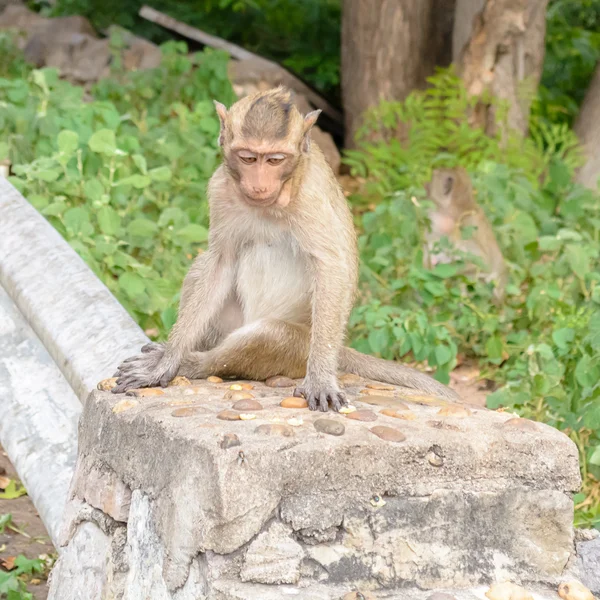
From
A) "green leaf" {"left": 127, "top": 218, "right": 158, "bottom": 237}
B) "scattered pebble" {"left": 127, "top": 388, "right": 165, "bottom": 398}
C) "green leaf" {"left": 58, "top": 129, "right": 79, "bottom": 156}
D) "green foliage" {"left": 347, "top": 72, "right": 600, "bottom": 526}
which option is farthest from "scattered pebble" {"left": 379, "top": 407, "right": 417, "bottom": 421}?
"green leaf" {"left": 58, "top": 129, "right": 79, "bottom": 156}

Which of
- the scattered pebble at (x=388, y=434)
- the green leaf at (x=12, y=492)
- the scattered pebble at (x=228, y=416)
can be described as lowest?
the green leaf at (x=12, y=492)

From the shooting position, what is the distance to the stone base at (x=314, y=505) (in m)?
2.44

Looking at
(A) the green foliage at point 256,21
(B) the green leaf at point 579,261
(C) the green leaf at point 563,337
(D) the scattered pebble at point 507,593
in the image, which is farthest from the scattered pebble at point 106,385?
(A) the green foliage at point 256,21

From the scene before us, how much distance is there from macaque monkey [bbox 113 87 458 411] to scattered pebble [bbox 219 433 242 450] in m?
0.67

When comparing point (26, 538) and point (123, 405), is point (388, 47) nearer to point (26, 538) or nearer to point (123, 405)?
point (26, 538)

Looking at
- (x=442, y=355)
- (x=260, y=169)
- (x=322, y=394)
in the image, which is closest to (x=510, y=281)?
(x=442, y=355)

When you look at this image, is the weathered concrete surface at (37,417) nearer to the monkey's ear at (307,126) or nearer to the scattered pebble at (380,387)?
the scattered pebble at (380,387)

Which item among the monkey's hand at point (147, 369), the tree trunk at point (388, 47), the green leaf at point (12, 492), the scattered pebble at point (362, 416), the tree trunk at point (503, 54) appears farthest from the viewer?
the tree trunk at point (388, 47)

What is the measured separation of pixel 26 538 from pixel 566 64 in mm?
9079

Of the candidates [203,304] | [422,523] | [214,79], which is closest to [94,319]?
[203,304]

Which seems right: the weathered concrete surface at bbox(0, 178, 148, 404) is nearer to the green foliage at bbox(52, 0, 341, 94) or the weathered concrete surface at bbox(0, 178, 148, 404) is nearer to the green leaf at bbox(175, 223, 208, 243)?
the green leaf at bbox(175, 223, 208, 243)

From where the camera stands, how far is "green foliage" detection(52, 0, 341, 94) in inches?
450

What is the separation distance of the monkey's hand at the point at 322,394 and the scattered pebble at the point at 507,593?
2.47ft

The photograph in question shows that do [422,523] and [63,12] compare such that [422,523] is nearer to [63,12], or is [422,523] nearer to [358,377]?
[358,377]
